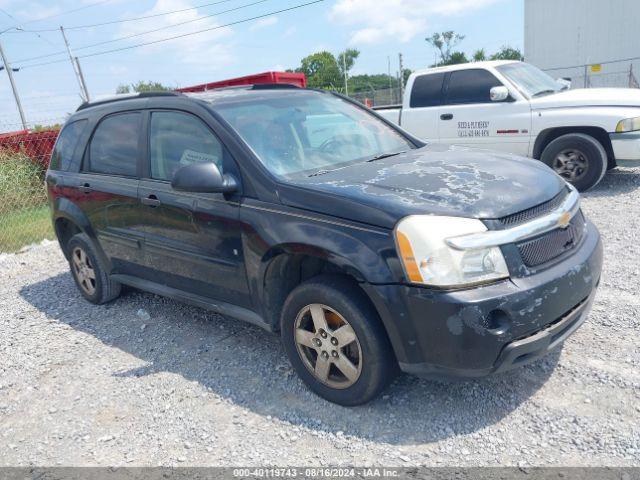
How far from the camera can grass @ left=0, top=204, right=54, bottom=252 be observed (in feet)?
27.6

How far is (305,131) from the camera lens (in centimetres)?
382

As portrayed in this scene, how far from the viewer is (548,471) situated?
97.4 inches

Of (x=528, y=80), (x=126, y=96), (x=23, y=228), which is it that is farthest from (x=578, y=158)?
(x=23, y=228)

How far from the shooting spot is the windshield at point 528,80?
7.77 metres

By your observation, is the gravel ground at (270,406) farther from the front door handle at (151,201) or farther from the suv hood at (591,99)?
the suv hood at (591,99)

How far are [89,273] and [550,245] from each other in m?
4.12

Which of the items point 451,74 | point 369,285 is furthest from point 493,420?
point 451,74

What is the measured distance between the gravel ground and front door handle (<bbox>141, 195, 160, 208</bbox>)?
43.8 inches

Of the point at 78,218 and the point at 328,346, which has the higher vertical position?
the point at 78,218

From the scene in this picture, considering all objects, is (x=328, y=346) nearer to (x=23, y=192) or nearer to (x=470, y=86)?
(x=470, y=86)

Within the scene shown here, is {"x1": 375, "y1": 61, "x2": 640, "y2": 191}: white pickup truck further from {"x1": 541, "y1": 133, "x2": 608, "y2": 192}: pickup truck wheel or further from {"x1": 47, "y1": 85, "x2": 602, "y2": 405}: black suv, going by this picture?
{"x1": 47, "y1": 85, "x2": 602, "y2": 405}: black suv

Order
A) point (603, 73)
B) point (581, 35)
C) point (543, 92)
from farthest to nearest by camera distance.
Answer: point (581, 35) → point (603, 73) → point (543, 92)

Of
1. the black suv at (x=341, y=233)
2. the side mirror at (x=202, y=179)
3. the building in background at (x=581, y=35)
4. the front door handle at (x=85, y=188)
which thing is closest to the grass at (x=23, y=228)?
the front door handle at (x=85, y=188)

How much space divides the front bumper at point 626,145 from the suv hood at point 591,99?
1.39 ft
